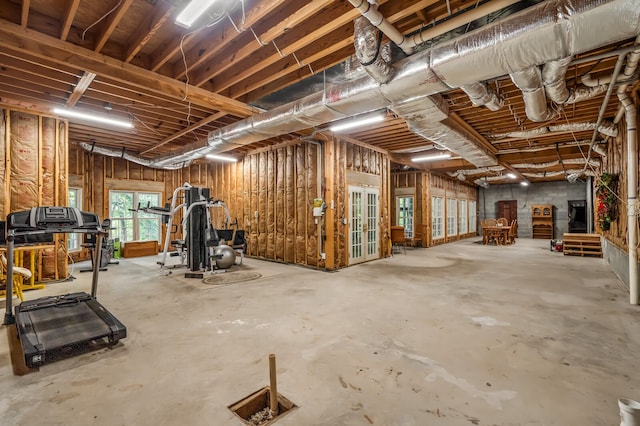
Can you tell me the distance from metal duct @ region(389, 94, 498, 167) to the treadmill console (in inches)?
159

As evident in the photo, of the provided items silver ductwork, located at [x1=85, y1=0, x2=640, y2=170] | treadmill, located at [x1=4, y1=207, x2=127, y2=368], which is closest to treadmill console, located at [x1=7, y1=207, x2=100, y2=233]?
treadmill, located at [x1=4, y1=207, x2=127, y2=368]

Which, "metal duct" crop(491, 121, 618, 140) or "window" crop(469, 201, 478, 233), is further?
"window" crop(469, 201, 478, 233)

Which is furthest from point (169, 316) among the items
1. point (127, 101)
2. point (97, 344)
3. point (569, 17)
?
point (569, 17)

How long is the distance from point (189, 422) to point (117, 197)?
9161mm

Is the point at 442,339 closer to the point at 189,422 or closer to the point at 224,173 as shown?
the point at 189,422

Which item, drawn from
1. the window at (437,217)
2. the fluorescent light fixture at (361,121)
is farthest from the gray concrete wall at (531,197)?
the fluorescent light fixture at (361,121)

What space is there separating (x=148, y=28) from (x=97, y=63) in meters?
0.99

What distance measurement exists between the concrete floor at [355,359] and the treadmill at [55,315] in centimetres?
16

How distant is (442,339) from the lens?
3006mm

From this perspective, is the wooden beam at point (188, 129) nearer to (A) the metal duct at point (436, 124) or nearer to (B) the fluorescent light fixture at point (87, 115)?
(B) the fluorescent light fixture at point (87, 115)

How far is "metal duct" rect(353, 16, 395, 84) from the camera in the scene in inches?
109

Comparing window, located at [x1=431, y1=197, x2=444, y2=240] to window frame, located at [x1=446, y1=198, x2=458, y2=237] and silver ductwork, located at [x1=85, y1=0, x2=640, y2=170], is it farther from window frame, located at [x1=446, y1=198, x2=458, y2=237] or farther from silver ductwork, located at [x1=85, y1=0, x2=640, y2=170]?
silver ductwork, located at [x1=85, y1=0, x2=640, y2=170]

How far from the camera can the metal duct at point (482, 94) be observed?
3.46 meters

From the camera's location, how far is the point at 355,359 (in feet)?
8.57
